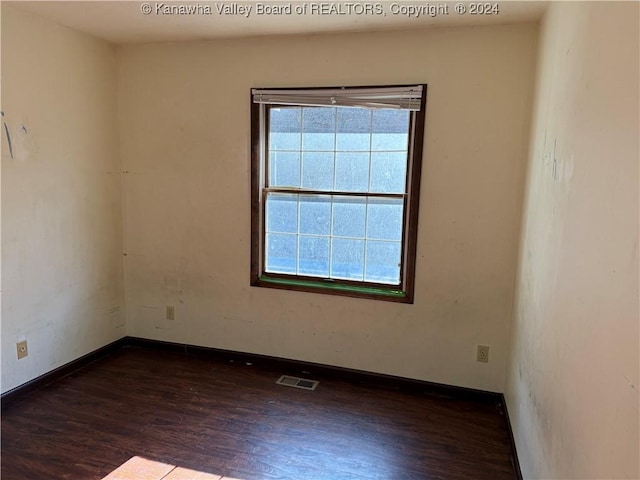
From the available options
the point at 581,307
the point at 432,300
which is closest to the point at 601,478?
the point at 581,307

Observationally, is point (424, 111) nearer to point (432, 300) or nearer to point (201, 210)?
point (432, 300)

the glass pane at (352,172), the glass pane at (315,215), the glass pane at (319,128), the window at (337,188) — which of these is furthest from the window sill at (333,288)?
the glass pane at (319,128)

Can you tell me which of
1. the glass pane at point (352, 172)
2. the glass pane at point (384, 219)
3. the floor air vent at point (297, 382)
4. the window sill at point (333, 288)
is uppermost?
the glass pane at point (352, 172)

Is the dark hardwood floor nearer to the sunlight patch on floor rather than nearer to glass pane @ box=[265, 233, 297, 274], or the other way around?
the sunlight patch on floor

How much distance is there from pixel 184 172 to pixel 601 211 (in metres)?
2.84

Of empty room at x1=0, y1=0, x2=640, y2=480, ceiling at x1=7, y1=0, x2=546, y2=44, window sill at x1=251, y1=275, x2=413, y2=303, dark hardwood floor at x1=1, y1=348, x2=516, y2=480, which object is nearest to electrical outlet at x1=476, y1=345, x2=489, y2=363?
empty room at x1=0, y1=0, x2=640, y2=480

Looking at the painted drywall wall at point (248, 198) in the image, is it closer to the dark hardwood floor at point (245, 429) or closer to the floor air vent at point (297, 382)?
the floor air vent at point (297, 382)

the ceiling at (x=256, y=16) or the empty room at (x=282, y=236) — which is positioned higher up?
the ceiling at (x=256, y=16)

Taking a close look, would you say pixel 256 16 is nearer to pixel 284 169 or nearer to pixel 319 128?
pixel 319 128

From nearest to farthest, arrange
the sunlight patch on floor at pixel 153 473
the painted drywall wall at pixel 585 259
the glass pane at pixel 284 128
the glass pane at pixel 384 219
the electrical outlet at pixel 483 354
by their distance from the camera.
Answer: the painted drywall wall at pixel 585 259, the sunlight patch on floor at pixel 153 473, the electrical outlet at pixel 483 354, the glass pane at pixel 384 219, the glass pane at pixel 284 128

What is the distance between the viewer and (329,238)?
318cm

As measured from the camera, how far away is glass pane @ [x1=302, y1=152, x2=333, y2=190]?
3.11 meters

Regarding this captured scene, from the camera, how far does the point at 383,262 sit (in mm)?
3098

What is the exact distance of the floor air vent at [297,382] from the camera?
3.06 meters
